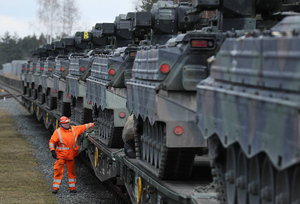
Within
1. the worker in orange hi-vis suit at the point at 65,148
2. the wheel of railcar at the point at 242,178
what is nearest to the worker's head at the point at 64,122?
the worker in orange hi-vis suit at the point at 65,148

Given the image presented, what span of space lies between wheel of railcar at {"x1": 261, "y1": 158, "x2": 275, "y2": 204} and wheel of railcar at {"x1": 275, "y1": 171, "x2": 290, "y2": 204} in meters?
0.10

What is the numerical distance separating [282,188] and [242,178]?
0.91m

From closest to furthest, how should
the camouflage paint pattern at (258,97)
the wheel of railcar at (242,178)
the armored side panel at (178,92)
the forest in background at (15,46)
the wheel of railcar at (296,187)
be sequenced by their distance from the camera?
the camouflage paint pattern at (258,97), the wheel of railcar at (296,187), the wheel of railcar at (242,178), the armored side panel at (178,92), the forest in background at (15,46)

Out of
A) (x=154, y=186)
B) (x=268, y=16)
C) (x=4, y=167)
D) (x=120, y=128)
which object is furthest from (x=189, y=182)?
(x=4, y=167)

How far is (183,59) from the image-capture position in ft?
29.0

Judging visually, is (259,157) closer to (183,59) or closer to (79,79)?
(183,59)

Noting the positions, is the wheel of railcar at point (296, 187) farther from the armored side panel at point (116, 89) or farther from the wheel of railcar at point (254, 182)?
the armored side panel at point (116, 89)

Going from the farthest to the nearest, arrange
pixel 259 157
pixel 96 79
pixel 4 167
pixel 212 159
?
pixel 4 167 → pixel 96 79 → pixel 212 159 → pixel 259 157

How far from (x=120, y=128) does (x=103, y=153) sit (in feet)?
1.95

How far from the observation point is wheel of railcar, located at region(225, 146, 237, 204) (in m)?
6.67

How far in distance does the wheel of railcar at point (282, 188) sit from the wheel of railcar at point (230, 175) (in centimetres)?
100

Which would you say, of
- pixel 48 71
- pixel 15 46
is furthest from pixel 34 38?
pixel 48 71

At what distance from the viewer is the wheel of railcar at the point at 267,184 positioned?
5728mm

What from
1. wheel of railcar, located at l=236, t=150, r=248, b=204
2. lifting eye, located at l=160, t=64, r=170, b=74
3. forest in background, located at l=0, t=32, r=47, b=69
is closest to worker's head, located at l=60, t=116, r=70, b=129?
lifting eye, located at l=160, t=64, r=170, b=74
